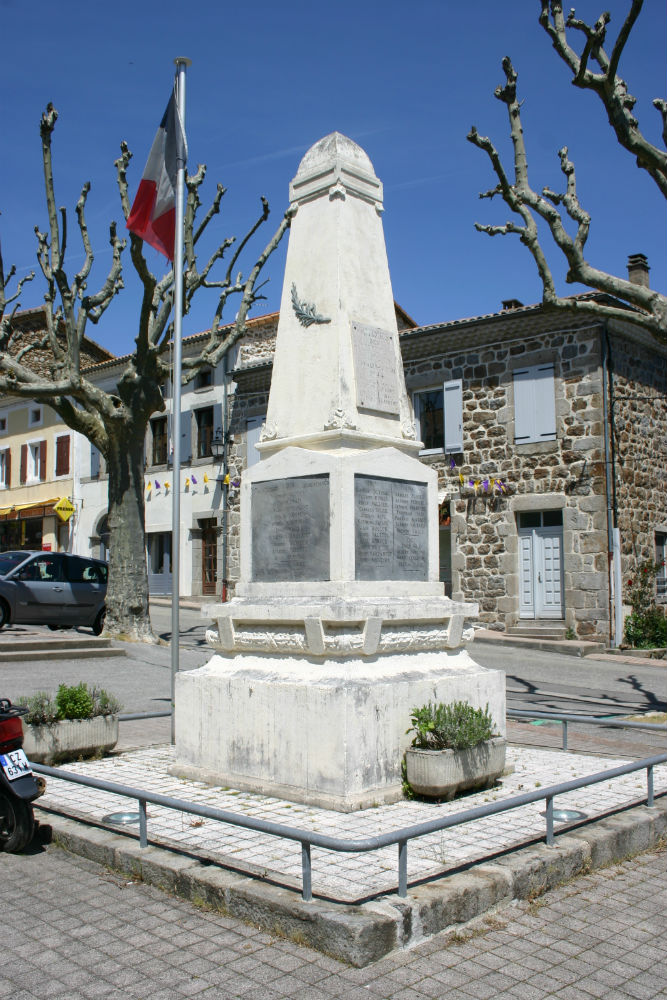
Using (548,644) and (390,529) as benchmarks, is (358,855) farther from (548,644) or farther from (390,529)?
(548,644)

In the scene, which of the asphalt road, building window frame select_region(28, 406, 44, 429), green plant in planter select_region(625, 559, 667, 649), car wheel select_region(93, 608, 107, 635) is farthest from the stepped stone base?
building window frame select_region(28, 406, 44, 429)

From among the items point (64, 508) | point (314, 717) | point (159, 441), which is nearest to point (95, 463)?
point (64, 508)

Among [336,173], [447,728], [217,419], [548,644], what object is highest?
→ [217,419]

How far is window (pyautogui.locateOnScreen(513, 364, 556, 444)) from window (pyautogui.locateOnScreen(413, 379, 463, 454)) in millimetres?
1525

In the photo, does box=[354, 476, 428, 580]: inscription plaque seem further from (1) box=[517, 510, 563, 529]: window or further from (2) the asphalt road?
(1) box=[517, 510, 563, 529]: window

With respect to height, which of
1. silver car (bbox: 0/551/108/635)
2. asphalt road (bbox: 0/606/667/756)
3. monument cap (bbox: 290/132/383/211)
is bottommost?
asphalt road (bbox: 0/606/667/756)

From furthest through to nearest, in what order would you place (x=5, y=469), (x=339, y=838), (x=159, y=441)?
1. (x=5, y=469)
2. (x=159, y=441)
3. (x=339, y=838)

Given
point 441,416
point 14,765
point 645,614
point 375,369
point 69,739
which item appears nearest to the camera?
point 14,765

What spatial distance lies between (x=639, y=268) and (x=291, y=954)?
20.9 meters

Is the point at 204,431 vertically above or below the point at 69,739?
above

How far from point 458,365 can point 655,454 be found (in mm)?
4920

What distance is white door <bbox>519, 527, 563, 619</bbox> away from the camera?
19.5 m

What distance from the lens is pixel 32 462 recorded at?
34.2 metres

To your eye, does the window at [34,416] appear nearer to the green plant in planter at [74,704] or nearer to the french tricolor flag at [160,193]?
the french tricolor flag at [160,193]
